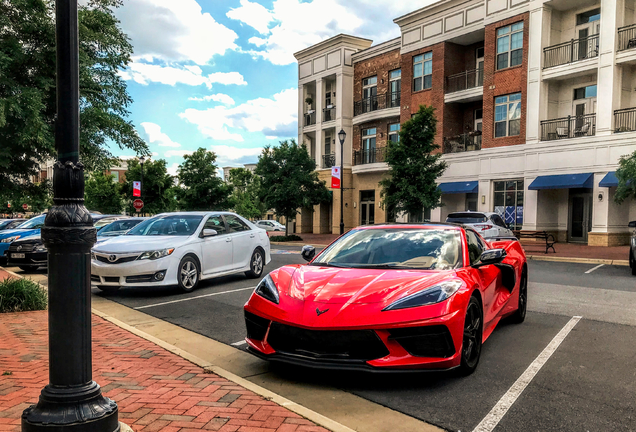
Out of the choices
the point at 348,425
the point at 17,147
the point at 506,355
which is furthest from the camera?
the point at 17,147

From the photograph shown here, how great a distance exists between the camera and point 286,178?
3203 centimetres

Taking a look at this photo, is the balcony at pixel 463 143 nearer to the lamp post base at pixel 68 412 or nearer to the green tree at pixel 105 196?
the lamp post base at pixel 68 412

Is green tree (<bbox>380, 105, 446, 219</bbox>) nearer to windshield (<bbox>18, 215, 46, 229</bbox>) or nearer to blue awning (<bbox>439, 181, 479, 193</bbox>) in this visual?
blue awning (<bbox>439, 181, 479, 193</bbox>)

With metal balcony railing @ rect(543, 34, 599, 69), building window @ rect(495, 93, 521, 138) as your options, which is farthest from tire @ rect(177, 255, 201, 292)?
metal balcony railing @ rect(543, 34, 599, 69)

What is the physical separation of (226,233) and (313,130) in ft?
96.9

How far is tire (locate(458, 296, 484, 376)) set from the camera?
4.53 m

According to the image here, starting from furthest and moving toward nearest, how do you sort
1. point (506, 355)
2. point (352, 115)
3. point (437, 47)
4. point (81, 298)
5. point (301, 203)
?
point (352, 115), point (301, 203), point (437, 47), point (506, 355), point (81, 298)

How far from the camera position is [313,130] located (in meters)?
39.4

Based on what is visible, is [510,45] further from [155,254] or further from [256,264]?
[155,254]

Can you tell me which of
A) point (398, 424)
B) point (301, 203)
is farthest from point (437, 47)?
point (398, 424)

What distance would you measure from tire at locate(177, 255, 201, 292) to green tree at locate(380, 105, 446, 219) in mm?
16115

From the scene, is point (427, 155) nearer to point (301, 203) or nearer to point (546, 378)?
point (301, 203)

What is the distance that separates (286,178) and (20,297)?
24839 millimetres

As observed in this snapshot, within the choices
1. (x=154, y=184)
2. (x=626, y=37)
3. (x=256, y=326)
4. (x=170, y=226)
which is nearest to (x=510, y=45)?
(x=626, y=37)
